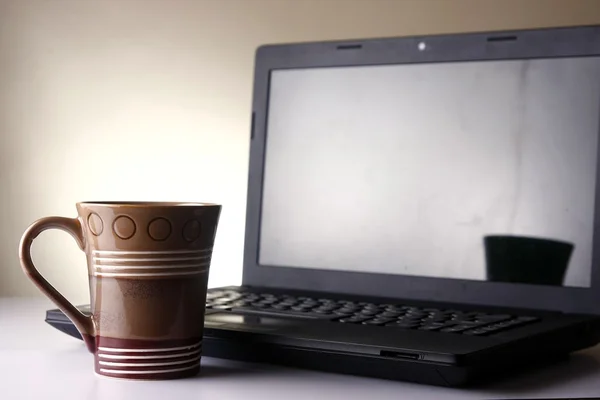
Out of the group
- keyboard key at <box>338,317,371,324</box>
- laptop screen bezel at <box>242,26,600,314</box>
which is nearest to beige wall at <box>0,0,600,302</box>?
laptop screen bezel at <box>242,26,600,314</box>

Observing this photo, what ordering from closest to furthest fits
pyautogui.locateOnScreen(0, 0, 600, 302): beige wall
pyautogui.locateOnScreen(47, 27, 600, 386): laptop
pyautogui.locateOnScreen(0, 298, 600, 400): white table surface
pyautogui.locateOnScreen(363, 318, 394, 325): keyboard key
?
pyautogui.locateOnScreen(0, 298, 600, 400): white table surface < pyautogui.locateOnScreen(363, 318, 394, 325): keyboard key < pyautogui.locateOnScreen(47, 27, 600, 386): laptop < pyautogui.locateOnScreen(0, 0, 600, 302): beige wall

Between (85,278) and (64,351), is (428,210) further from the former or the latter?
(85,278)

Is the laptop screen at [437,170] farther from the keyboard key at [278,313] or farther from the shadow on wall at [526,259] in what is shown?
the keyboard key at [278,313]

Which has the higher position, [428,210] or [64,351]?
[428,210]

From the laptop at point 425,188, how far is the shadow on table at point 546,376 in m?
0.01

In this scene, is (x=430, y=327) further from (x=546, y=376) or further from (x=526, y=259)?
(x=526, y=259)

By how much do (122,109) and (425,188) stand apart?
46 cm

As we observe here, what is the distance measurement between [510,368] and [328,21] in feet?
1.99

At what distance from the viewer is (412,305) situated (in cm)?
86

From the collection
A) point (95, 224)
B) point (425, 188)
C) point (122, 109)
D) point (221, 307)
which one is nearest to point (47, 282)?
point (95, 224)

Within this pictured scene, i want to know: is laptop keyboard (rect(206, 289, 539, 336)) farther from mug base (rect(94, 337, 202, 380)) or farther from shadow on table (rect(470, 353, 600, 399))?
mug base (rect(94, 337, 202, 380))

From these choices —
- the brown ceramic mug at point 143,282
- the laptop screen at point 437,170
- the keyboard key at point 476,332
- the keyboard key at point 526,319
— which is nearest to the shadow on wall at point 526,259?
the laptop screen at point 437,170

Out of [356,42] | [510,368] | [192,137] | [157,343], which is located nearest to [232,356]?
[157,343]

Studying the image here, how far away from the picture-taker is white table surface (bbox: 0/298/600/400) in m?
0.59
